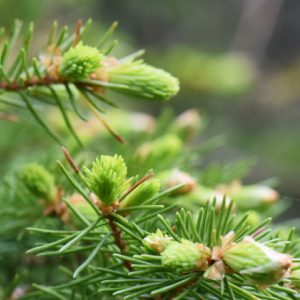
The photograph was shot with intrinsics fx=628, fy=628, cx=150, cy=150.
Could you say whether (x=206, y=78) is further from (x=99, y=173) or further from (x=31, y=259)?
(x=99, y=173)

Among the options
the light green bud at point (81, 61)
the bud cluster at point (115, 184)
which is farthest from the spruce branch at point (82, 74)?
the bud cluster at point (115, 184)

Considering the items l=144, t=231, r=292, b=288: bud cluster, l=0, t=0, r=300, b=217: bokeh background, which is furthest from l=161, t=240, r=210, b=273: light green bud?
l=0, t=0, r=300, b=217: bokeh background

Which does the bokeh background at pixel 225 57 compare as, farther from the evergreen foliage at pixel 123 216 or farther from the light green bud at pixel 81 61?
the light green bud at pixel 81 61

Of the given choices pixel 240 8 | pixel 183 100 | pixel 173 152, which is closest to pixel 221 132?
pixel 183 100

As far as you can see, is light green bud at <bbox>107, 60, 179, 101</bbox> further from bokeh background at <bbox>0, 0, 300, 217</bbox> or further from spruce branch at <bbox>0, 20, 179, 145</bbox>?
bokeh background at <bbox>0, 0, 300, 217</bbox>

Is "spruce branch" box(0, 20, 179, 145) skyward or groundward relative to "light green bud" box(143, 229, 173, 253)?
skyward
